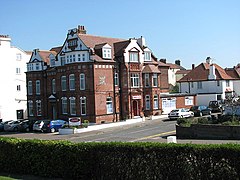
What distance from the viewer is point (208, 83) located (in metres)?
60.3

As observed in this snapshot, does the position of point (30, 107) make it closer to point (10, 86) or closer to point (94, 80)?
point (10, 86)

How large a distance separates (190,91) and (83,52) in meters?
25.6

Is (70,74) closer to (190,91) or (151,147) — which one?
(190,91)

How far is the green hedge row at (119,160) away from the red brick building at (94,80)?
2355 cm

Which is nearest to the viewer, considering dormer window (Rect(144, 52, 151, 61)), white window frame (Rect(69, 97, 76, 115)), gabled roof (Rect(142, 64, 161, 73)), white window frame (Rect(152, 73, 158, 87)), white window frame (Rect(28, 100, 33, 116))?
white window frame (Rect(69, 97, 76, 115))

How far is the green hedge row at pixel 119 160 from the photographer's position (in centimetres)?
1341

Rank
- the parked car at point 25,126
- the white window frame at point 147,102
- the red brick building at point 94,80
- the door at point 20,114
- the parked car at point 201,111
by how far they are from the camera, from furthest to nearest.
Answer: the door at point 20,114, the white window frame at point 147,102, the parked car at point 201,111, the parked car at point 25,126, the red brick building at point 94,80

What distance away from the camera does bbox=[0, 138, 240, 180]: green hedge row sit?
13.4 meters

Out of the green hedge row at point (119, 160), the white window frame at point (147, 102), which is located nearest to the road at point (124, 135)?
the white window frame at point (147, 102)

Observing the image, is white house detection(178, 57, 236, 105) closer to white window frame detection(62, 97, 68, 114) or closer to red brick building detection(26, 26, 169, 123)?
red brick building detection(26, 26, 169, 123)

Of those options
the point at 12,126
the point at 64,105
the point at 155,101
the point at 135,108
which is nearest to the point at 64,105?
the point at 64,105

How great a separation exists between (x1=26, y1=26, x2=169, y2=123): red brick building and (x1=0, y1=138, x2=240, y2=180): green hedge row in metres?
23.6

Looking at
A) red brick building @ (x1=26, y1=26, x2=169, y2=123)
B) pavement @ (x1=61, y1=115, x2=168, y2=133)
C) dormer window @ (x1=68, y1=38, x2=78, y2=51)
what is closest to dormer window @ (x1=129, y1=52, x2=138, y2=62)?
red brick building @ (x1=26, y1=26, x2=169, y2=123)

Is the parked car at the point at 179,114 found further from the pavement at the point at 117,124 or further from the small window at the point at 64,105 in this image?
the small window at the point at 64,105
